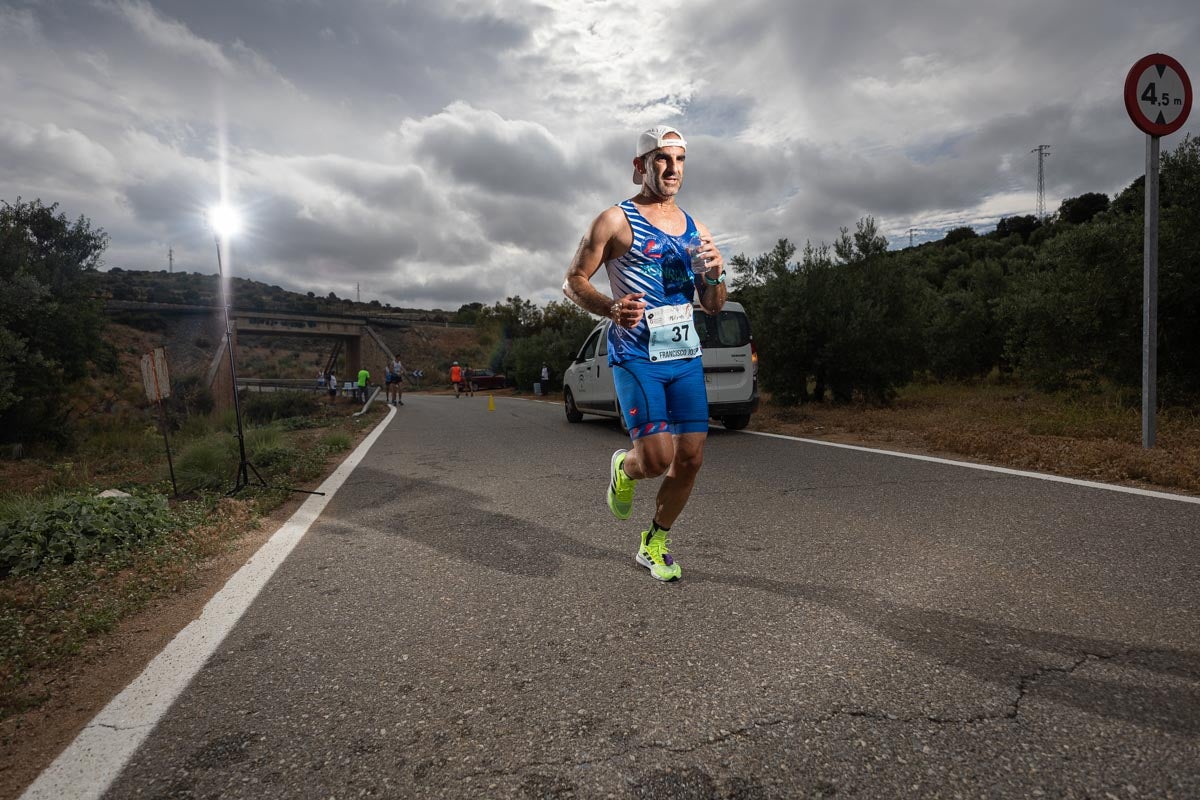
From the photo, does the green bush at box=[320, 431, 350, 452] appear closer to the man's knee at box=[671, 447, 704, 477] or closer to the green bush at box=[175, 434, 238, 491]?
the green bush at box=[175, 434, 238, 491]

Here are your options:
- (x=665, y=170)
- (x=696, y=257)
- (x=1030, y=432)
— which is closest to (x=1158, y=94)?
(x=1030, y=432)

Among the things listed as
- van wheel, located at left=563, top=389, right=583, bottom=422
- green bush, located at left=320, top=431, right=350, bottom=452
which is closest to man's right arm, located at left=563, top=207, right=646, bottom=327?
green bush, located at left=320, top=431, right=350, bottom=452

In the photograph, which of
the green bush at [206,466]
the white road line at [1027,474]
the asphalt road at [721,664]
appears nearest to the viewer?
the asphalt road at [721,664]

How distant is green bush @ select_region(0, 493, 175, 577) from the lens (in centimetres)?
394

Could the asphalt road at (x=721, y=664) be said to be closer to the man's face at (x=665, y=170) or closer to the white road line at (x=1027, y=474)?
the white road line at (x=1027, y=474)

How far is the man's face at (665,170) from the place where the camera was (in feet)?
11.5

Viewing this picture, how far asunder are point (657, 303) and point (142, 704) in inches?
104

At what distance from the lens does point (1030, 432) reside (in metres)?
8.92

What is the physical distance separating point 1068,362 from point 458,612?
1206 centimetres

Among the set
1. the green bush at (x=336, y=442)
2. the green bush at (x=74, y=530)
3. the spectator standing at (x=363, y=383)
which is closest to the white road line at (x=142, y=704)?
the green bush at (x=74, y=530)

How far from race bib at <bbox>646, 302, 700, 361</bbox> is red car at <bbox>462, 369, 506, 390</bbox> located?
40807 millimetres

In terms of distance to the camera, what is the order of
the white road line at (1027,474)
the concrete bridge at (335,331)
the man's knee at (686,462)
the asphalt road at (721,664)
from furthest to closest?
the concrete bridge at (335,331), the white road line at (1027,474), the man's knee at (686,462), the asphalt road at (721,664)

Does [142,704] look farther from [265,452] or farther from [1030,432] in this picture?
[1030,432]

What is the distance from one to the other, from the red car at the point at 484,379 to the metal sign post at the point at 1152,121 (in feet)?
128
